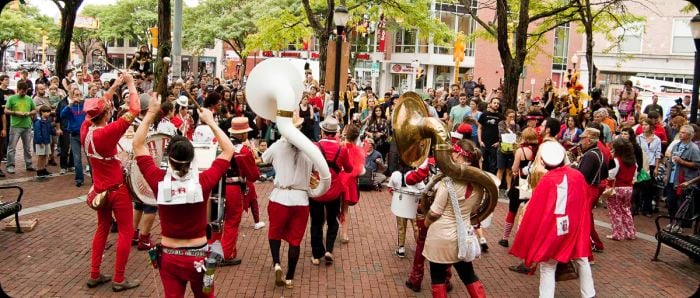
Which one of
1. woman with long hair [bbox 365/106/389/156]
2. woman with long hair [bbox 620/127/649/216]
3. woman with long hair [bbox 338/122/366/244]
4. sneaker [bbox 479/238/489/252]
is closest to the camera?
woman with long hair [bbox 338/122/366/244]

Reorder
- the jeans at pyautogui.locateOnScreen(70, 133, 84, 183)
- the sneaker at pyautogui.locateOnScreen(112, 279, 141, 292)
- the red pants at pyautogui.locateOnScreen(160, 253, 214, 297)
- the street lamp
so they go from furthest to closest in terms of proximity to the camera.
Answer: the jeans at pyautogui.locateOnScreen(70, 133, 84, 183)
the street lamp
the sneaker at pyautogui.locateOnScreen(112, 279, 141, 292)
the red pants at pyautogui.locateOnScreen(160, 253, 214, 297)

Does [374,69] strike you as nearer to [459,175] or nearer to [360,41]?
[360,41]

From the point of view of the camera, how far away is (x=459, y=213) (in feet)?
17.8

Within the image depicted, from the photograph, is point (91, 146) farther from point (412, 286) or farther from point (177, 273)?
point (412, 286)

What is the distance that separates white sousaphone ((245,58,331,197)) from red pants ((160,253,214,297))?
165 centimetres

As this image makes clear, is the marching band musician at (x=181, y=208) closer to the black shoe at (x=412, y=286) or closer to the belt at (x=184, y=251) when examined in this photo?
the belt at (x=184, y=251)

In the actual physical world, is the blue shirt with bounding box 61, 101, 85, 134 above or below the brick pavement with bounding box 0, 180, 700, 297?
above

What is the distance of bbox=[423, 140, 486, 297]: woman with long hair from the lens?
17.8 feet

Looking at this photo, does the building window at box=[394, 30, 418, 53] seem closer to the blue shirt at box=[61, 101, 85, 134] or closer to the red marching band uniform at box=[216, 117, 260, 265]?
the blue shirt at box=[61, 101, 85, 134]

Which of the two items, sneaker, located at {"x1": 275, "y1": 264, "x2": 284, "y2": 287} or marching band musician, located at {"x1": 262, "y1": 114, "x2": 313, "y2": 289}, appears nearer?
marching band musician, located at {"x1": 262, "y1": 114, "x2": 313, "y2": 289}

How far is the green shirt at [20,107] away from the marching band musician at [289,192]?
7.90 meters

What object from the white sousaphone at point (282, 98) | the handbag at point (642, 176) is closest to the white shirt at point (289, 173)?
the white sousaphone at point (282, 98)

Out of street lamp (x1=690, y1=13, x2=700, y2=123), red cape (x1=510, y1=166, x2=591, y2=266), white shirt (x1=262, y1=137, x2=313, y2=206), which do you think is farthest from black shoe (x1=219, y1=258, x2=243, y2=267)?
street lamp (x1=690, y1=13, x2=700, y2=123)

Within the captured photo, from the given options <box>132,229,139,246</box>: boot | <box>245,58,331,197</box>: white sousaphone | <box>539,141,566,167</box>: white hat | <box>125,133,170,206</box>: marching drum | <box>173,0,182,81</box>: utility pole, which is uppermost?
<box>173,0,182,81</box>: utility pole
